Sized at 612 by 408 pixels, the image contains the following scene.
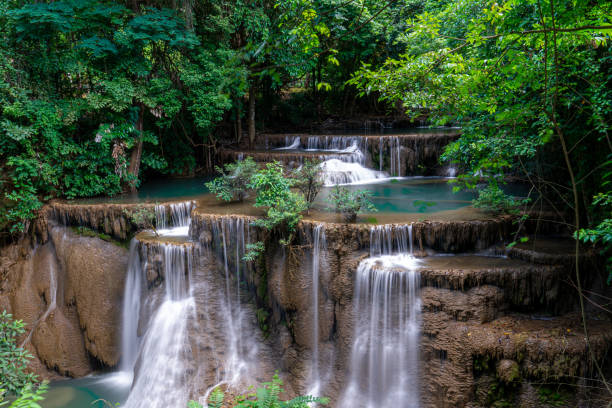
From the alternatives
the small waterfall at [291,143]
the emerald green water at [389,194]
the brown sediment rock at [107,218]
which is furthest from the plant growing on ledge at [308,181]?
the small waterfall at [291,143]

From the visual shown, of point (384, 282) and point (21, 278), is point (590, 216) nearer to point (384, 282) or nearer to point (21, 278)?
point (384, 282)

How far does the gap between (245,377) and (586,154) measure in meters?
7.59

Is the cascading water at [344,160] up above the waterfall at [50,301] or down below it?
above

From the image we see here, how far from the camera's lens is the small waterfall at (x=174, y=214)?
989cm

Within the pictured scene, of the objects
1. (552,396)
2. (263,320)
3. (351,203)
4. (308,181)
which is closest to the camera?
(552,396)

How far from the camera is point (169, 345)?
8.09m

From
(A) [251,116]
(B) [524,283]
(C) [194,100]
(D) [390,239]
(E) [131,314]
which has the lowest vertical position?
(E) [131,314]

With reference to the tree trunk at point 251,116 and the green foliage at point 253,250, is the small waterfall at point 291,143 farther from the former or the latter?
the green foliage at point 253,250

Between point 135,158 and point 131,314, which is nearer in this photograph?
point 131,314

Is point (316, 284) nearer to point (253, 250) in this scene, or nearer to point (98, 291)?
point (253, 250)

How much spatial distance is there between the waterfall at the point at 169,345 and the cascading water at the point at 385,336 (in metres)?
3.36

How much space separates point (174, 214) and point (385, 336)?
Answer: 6.19m

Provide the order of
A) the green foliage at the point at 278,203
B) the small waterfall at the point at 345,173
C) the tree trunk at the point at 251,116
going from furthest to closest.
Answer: the tree trunk at the point at 251,116 < the small waterfall at the point at 345,173 < the green foliage at the point at 278,203

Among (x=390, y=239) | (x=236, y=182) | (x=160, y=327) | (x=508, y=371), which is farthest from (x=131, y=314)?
(x=508, y=371)
